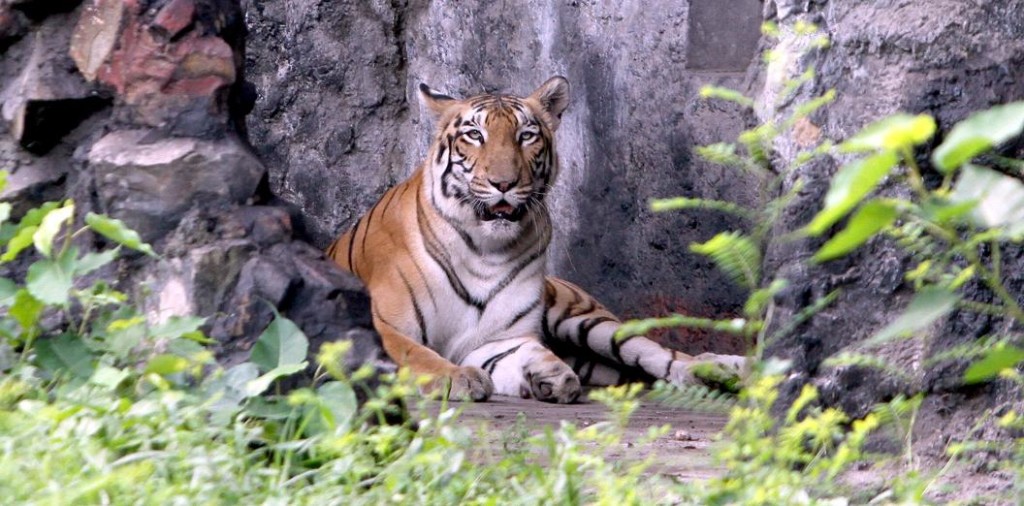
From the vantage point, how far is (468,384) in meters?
5.47

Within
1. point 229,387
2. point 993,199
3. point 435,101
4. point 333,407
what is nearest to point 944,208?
point 993,199

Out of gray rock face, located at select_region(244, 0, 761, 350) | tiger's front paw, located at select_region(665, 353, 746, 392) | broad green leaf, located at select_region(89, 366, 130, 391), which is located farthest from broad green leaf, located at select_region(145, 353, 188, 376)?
gray rock face, located at select_region(244, 0, 761, 350)

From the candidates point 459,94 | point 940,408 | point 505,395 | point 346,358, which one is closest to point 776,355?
point 940,408

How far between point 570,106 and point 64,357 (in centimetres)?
421

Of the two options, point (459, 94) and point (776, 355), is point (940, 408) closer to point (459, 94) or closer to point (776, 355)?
point (776, 355)

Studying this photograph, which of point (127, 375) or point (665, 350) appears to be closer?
point (127, 375)

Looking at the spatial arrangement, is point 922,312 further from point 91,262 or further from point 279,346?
point 91,262

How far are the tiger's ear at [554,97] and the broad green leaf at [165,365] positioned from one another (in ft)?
12.0

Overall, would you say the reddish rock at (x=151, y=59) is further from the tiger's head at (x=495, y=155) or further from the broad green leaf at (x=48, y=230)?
the tiger's head at (x=495, y=155)

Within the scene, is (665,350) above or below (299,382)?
below

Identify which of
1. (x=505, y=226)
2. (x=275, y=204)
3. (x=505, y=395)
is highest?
(x=275, y=204)

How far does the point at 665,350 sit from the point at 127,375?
151 inches

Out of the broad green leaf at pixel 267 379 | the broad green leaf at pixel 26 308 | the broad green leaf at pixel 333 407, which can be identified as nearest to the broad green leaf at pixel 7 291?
the broad green leaf at pixel 26 308

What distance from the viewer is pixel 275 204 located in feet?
12.5
